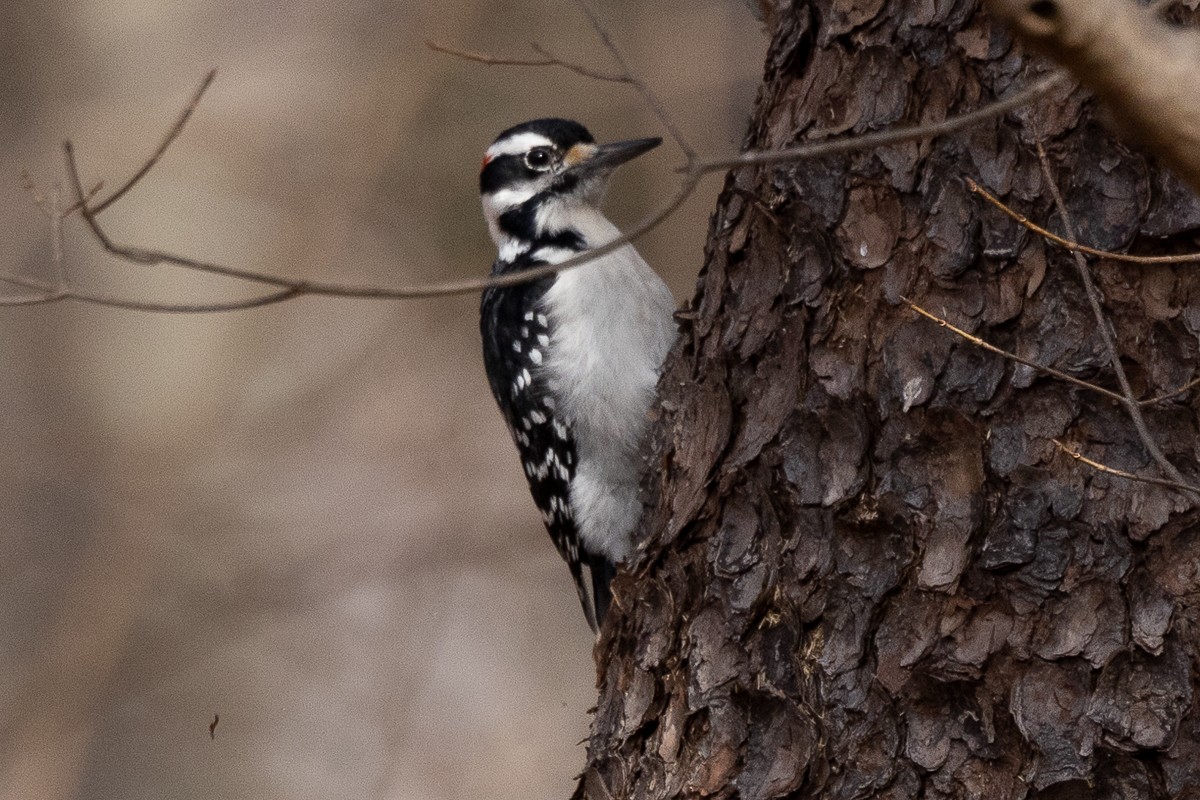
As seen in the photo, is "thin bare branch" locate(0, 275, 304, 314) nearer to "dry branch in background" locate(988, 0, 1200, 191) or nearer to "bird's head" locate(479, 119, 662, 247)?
"dry branch in background" locate(988, 0, 1200, 191)

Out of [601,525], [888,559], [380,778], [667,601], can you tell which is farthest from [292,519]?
[888,559]

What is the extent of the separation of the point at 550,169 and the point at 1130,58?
318cm

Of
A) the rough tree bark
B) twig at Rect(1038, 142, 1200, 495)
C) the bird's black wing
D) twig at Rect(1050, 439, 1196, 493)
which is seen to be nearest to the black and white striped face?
the bird's black wing

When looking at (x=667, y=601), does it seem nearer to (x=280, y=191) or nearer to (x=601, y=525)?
(x=601, y=525)

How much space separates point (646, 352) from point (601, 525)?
529 millimetres

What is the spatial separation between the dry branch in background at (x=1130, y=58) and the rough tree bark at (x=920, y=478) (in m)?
1.34

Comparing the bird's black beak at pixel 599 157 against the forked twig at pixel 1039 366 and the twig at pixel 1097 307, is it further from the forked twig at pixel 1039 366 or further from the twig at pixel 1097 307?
the twig at pixel 1097 307

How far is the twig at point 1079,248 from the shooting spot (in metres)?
2.32

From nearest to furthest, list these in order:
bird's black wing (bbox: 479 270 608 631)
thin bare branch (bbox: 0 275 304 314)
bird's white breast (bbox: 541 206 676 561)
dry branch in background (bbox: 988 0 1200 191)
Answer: dry branch in background (bbox: 988 0 1200 191)
thin bare branch (bbox: 0 275 304 314)
bird's white breast (bbox: 541 206 676 561)
bird's black wing (bbox: 479 270 608 631)

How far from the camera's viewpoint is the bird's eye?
428 centimetres

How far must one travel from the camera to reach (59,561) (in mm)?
6688

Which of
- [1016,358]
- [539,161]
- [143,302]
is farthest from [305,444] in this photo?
[143,302]

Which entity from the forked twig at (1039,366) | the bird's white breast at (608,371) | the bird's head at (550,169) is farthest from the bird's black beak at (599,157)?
the forked twig at (1039,366)

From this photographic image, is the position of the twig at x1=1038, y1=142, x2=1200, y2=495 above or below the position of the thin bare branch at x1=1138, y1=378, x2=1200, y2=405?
above
